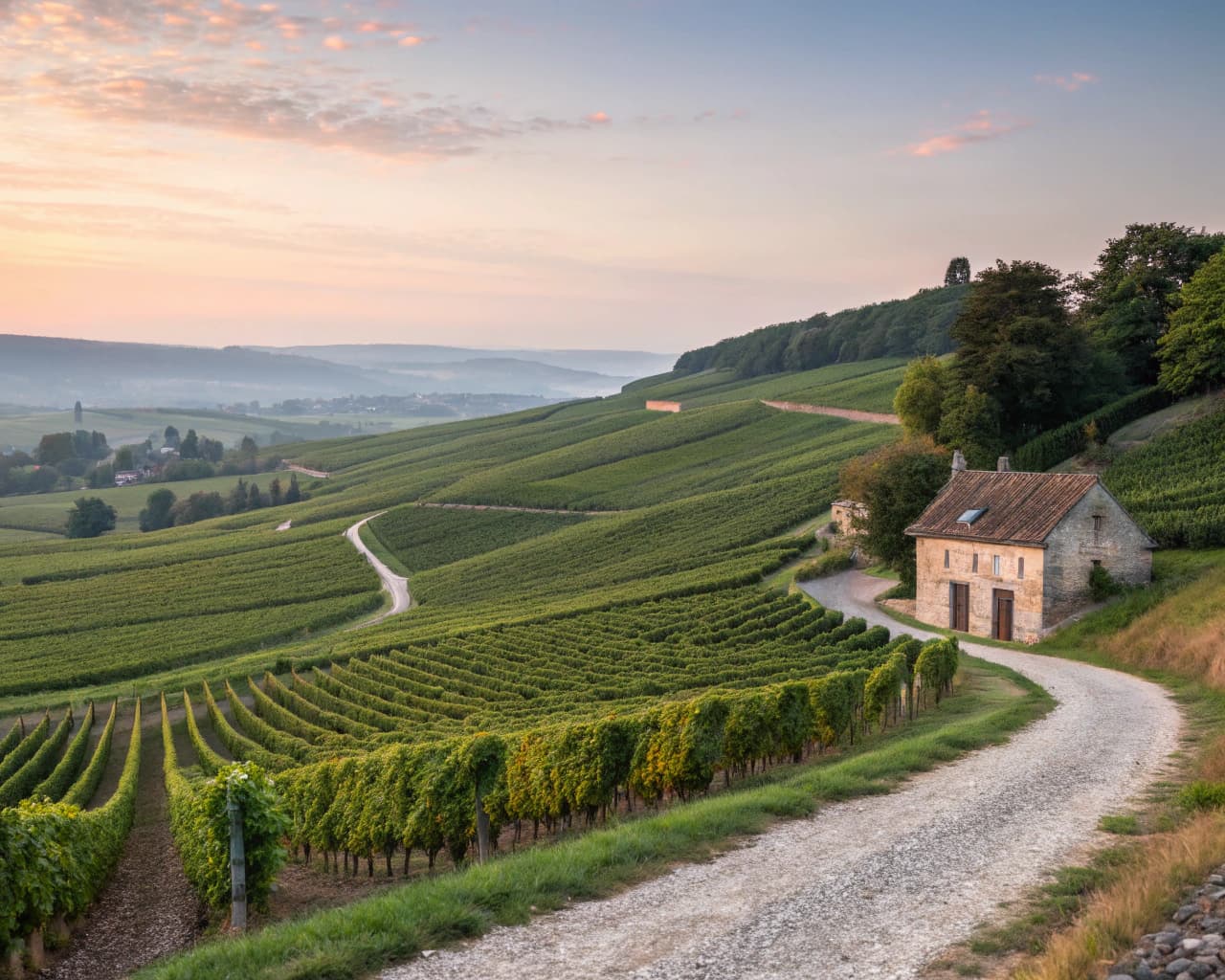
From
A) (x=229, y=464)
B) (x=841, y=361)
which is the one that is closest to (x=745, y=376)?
(x=841, y=361)

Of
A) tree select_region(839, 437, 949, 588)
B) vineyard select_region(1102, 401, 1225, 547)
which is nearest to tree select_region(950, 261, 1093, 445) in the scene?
vineyard select_region(1102, 401, 1225, 547)

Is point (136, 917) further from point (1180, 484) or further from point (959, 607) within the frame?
point (1180, 484)

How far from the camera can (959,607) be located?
44.7 meters

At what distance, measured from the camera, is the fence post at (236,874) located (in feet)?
50.1

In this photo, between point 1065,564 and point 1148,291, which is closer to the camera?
point 1065,564

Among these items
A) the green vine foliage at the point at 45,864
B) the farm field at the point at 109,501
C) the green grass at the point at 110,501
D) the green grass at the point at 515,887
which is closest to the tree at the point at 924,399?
the green grass at the point at 515,887

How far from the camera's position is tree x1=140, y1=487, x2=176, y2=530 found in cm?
15425

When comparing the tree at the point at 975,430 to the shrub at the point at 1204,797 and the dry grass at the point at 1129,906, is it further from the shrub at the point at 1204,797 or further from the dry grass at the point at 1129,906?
the dry grass at the point at 1129,906

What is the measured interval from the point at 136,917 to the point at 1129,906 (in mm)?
16431

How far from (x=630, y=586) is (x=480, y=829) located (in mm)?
45988

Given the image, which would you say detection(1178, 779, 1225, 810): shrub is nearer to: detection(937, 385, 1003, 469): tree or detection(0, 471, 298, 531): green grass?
detection(937, 385, 1003, 469): tree

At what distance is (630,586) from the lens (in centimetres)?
6394

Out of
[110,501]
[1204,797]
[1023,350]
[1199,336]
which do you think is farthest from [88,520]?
[1204,797]

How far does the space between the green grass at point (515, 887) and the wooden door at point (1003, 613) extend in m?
24.0
